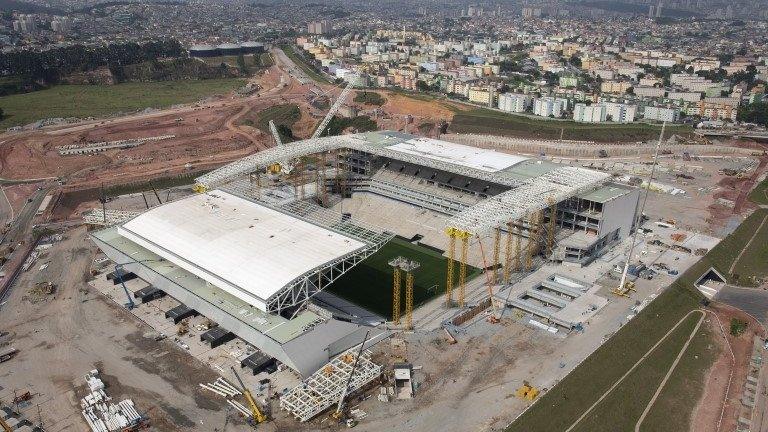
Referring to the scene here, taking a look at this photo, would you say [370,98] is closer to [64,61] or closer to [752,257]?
[64,61]

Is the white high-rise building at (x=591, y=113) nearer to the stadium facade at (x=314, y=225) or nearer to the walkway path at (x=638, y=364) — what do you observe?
the stadium facade at (x=314, y=225)


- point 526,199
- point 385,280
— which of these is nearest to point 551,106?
point 526,199

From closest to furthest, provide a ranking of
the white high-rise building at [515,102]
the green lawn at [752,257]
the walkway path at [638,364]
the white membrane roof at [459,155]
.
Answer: the walkway path at [638,364]
the green lawn at [752,257]
the white membrane roof at [459,155]
the white high-rise building at [515,102]

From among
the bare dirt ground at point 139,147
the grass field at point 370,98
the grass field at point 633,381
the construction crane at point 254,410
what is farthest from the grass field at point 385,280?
the grass field at point 370,98

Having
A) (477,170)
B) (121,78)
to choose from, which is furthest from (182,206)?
(121,78)

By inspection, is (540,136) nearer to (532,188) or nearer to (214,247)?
(532,188)

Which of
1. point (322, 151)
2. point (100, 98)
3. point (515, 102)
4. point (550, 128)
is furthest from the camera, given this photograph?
point (100, 98)
